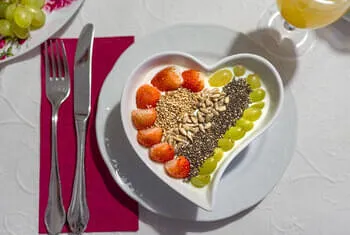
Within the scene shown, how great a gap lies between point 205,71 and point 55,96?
278 millimetres

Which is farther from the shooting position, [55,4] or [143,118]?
[55,4]

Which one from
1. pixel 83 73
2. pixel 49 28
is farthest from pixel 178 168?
pixel 49 28

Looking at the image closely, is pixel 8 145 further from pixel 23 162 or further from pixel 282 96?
pixel 282 96

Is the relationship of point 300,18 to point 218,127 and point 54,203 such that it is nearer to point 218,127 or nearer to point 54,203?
point 218,127

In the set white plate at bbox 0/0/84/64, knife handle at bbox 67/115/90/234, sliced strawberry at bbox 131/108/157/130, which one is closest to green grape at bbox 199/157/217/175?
sliced strawberry at bbox 131/108/157/130

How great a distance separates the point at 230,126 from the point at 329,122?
0.66 ft

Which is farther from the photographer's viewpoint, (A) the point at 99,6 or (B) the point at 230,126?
(A) the point at 99,6

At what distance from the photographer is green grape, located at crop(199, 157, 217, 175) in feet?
2.53

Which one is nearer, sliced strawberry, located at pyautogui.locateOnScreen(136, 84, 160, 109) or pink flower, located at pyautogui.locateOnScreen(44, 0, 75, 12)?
sliced strawberry, located at pyautogui.locateOnScreen(136, 84, 160, 109)

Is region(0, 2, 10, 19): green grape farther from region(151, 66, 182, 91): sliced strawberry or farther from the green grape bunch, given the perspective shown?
region(151, 66, 182, 91): sliced strawberry

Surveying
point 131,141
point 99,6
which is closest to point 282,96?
point 131,141

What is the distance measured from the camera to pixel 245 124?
2.59 ft

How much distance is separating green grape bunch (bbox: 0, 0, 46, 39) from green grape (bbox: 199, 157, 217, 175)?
0.39m

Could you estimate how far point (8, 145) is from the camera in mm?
867
